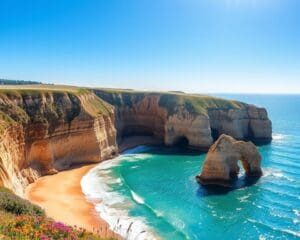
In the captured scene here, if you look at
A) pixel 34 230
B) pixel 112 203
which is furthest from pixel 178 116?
pixel 34 230

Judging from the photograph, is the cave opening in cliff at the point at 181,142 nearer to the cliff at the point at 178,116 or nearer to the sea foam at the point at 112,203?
the cliff at the point at 178,116

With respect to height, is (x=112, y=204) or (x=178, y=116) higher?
(x=178, y=116)

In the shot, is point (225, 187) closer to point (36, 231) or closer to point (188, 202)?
point (188, 202)

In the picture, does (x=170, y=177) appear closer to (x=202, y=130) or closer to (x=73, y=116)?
(x=73, y=116)

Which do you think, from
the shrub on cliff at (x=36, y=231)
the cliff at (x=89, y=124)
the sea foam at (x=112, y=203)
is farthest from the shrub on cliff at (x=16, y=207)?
the cliff at (x=89, y=124)

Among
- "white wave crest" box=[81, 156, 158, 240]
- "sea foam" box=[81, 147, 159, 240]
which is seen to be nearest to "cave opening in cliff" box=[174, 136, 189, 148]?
"sea foam" box=[81, 147, 159, 240]

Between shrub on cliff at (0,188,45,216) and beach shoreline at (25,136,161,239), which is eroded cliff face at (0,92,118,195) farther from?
shrub on cliff at (0,188,45,216)

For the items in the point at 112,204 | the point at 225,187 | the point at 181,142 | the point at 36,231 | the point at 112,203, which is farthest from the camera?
the point at 181,142
